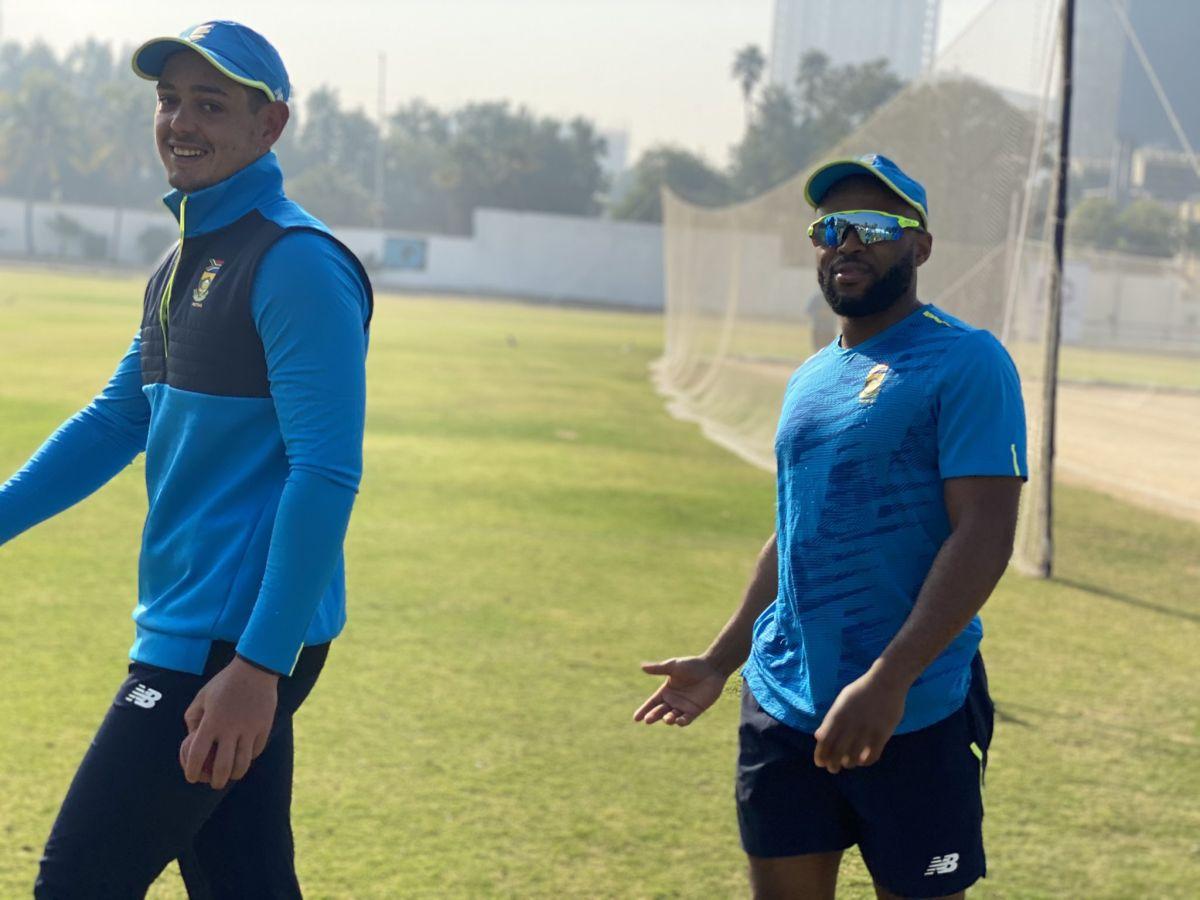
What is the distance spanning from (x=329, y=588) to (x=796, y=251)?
13.8m

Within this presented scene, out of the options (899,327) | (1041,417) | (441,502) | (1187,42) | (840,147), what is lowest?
(441,502)

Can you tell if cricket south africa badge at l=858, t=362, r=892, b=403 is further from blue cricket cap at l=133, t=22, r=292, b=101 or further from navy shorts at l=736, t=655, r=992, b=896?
blue cricket cap at l=133, t=22, r=292, b=101

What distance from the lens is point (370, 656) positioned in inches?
245

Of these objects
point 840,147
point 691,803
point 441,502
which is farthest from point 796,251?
point 691,803

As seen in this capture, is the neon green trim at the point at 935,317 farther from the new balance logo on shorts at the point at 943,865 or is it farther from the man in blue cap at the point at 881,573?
the new balance logo on shorts at the point at 943,865

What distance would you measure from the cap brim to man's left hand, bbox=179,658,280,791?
96cm

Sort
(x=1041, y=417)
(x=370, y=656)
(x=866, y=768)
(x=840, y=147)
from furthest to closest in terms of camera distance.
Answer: (x=840, y=147) < (x=1041, y=417) < (x=370, y=656) < (x=866, y=768)

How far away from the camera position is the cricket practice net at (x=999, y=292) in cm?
930

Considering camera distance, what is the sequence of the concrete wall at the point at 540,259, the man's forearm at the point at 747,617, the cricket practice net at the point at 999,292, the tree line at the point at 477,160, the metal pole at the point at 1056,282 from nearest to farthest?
the man's forearm at the point at 747,617
the metal pole at the point at 1056,282
the cricket practice net at the point at 999,292
the concrete wall at the point at 540,259
the tree line at the point at 477,160

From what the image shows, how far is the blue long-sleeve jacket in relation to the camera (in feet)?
7.28

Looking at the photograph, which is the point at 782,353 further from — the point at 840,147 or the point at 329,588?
the point at 329,588

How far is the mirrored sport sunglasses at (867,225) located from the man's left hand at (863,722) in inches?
30.2

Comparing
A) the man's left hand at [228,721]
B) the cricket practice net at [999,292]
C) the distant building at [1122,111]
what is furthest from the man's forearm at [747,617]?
the distant building at [1122,111]

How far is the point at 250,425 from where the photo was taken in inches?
93.4
